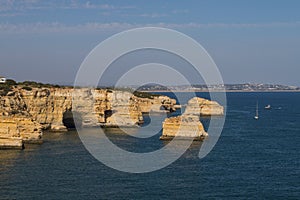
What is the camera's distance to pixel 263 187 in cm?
3591

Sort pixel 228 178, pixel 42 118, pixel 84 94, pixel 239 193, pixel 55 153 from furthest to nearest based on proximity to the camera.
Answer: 1. pixel 84 94
2. pixel 42 118
3. pixel 55 153
4. pixel 228 178
5. pixel 239 193

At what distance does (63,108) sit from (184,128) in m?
21.7

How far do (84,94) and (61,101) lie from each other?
4.88 meters

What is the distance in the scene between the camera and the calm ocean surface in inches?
1325

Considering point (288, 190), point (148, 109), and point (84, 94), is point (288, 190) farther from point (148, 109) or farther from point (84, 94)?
point (148, 109)

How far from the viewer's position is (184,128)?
2281 inches

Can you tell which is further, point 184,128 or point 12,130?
point 184,128

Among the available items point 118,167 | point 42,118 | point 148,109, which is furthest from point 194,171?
point 148,109

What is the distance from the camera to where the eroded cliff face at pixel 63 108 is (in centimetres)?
5806

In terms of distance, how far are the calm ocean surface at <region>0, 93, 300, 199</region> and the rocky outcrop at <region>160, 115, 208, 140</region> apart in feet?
6.77

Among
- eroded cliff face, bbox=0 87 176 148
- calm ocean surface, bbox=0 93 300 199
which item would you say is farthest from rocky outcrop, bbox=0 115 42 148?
calm ocean surface, bbox=0 93 300 199

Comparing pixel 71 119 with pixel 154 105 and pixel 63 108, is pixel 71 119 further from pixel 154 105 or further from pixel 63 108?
pixel 154 105

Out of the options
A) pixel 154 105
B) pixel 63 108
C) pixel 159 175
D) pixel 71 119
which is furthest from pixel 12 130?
pixel 154 105

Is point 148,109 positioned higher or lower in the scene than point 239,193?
higher
